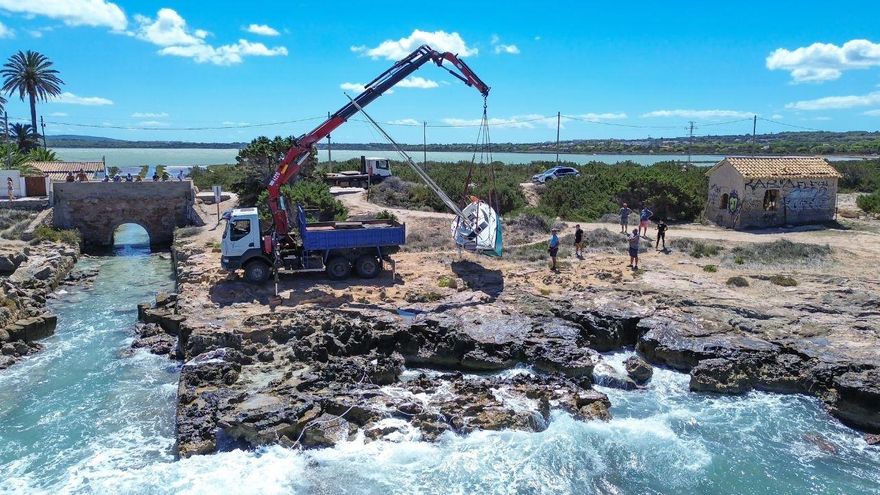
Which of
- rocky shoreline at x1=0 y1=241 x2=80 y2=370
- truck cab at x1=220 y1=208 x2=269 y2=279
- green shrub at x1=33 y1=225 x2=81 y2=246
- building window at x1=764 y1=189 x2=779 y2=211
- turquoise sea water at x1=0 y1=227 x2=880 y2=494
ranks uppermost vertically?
building window at x1=764 y1=189 x2=779 y2=211

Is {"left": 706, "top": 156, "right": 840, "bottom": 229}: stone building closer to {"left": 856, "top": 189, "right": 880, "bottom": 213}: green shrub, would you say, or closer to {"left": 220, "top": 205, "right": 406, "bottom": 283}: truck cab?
{"left": 856, "top": 189, "right": 880, "bottom": 213}: green shrub

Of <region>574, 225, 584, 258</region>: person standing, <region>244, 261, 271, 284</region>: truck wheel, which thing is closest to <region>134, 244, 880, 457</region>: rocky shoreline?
<region>244, 261, 271, 284</region>: truck wheel

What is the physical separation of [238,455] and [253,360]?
417 centimetres

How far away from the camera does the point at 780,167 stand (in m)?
33.4

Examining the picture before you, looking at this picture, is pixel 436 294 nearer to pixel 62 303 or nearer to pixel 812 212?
pixel 62 303

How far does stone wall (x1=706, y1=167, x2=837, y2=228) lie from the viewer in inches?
1276

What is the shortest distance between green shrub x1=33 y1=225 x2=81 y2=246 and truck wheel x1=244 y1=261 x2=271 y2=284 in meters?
16.1

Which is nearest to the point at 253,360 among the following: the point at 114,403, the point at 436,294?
the point at 114,403

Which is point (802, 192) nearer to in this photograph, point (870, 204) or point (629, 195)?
point (870, 204)

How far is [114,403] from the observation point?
16.1 meters

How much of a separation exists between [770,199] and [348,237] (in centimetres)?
2234

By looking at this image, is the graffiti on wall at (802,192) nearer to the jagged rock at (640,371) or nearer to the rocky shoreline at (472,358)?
the rocky shoreline at (472,358)

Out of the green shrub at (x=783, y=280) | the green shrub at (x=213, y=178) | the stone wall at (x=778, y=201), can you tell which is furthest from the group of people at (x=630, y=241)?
the green shrub at (x=213, y=178)

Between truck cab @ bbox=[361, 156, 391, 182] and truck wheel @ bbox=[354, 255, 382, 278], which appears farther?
truck cab @ bbox=[361, 156, 391, 182]
